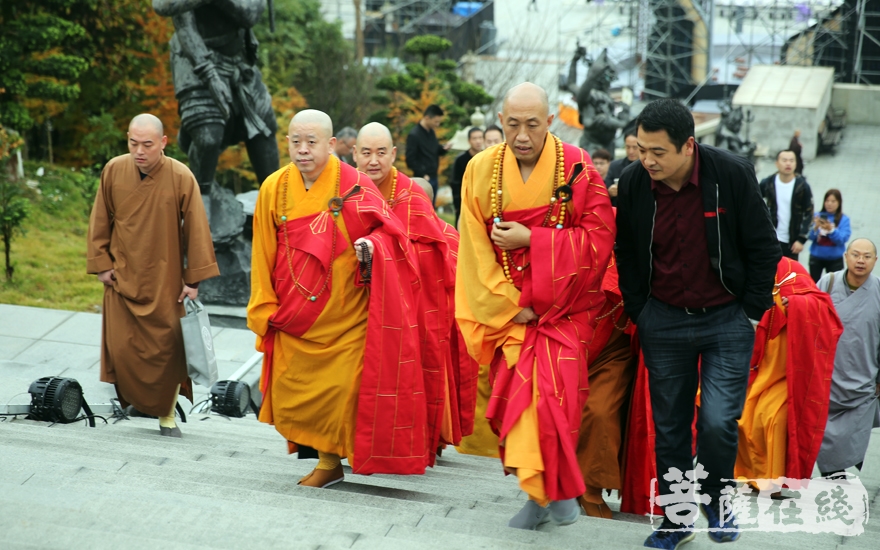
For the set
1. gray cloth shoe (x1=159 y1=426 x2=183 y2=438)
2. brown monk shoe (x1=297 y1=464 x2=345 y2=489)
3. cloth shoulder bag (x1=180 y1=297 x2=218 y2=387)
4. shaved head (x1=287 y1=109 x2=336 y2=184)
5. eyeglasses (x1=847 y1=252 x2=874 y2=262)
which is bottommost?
gray cloth shoe (x1=159 y1=426 x2=183 y2=438)

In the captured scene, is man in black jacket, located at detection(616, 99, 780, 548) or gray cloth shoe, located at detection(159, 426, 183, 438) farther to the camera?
gray cloth shoe, located at detection(159, 426, 183, 438)

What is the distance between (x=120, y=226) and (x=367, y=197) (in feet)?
5.57

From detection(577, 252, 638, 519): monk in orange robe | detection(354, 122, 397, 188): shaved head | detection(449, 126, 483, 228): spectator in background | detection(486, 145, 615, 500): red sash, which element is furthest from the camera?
detection(449, 126, 483, 228): spectator in background

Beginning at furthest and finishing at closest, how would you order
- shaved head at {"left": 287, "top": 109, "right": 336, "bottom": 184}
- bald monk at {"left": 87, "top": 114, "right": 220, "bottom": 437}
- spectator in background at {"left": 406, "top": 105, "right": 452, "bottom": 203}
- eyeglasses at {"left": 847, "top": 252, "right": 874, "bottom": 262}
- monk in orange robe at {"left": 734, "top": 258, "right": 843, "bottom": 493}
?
spectator in background at {"left": 406, "top": 105, "right": 452, "bottom": 203} → eyeglasses at {"left": 847, "top": 252, "right": 874, "bottom": 262} → bald monk at {"left": 87, "top": 114, "right": 220, "bottom": 437} → monk in orange robe at {"left": 734, "top": 258, "right": 843, "bottom": 493} → shaved head at {"left": 287, "top": 109, "right": 336, "bottom": 184}

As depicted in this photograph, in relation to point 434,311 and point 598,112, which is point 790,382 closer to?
point 434,311

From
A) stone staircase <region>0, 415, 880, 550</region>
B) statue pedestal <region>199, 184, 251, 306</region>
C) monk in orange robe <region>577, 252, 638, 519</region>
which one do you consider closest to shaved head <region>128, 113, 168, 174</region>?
stone staircase <region>0, 415, 880, 550</region>

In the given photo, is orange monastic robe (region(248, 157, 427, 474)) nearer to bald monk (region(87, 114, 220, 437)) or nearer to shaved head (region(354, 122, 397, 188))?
shaved head (region(354, 122, 397, 188))

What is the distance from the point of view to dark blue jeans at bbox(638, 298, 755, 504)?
357cm

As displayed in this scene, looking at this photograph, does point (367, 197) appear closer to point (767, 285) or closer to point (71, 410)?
point (767, 285)

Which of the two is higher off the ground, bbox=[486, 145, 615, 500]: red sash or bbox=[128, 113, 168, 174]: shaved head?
bbox=[128, 113, 168, 174]: shaved head

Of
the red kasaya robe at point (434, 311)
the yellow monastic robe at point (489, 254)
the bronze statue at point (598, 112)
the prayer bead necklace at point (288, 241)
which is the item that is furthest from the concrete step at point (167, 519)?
the bronze statue at point (598, 112)

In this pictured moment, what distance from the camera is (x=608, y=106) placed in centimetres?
1012

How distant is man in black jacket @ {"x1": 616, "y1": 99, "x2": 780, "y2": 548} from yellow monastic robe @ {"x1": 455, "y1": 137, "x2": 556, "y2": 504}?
13.7 inches

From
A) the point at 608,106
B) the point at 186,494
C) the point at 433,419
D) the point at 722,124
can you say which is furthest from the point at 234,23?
the point at 722,124
